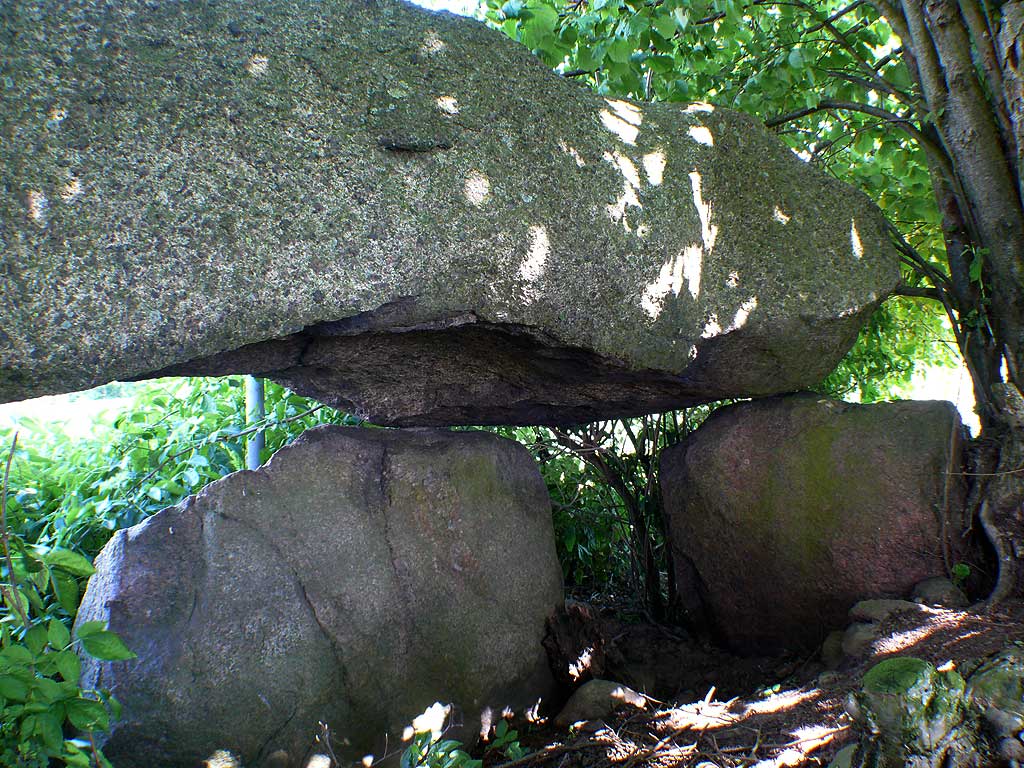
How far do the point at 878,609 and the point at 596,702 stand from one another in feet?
3.35

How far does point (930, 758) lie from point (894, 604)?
1.32m

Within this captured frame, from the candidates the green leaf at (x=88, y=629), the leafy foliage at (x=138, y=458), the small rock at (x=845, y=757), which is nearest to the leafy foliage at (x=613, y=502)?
the leafy foliage at (x=138, y=458)

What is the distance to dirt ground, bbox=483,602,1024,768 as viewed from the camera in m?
2.22

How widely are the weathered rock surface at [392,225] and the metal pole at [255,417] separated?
2.85 feet

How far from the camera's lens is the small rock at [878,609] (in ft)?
9.25

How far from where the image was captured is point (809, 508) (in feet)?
10.2

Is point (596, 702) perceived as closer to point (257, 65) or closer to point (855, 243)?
point (855, 243)

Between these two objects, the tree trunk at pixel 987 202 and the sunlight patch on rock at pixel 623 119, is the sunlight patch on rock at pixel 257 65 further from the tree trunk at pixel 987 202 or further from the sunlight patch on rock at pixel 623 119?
the tree trunk at pixel 987 202

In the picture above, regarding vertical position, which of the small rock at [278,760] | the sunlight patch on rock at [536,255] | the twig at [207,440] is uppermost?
the sunlight patch on rock at [536,255]

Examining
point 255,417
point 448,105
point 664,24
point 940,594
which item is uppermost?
point 664,24

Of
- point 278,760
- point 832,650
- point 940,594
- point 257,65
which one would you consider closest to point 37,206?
point 257,65

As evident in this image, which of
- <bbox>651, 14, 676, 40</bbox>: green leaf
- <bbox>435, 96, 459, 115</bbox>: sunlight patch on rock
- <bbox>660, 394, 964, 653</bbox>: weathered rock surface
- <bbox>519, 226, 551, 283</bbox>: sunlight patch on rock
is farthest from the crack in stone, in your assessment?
<bbox>651, 14, 676, 40</bbox>: green leaf

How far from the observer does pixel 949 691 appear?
1.70m

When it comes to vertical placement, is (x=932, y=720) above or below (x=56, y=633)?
below
